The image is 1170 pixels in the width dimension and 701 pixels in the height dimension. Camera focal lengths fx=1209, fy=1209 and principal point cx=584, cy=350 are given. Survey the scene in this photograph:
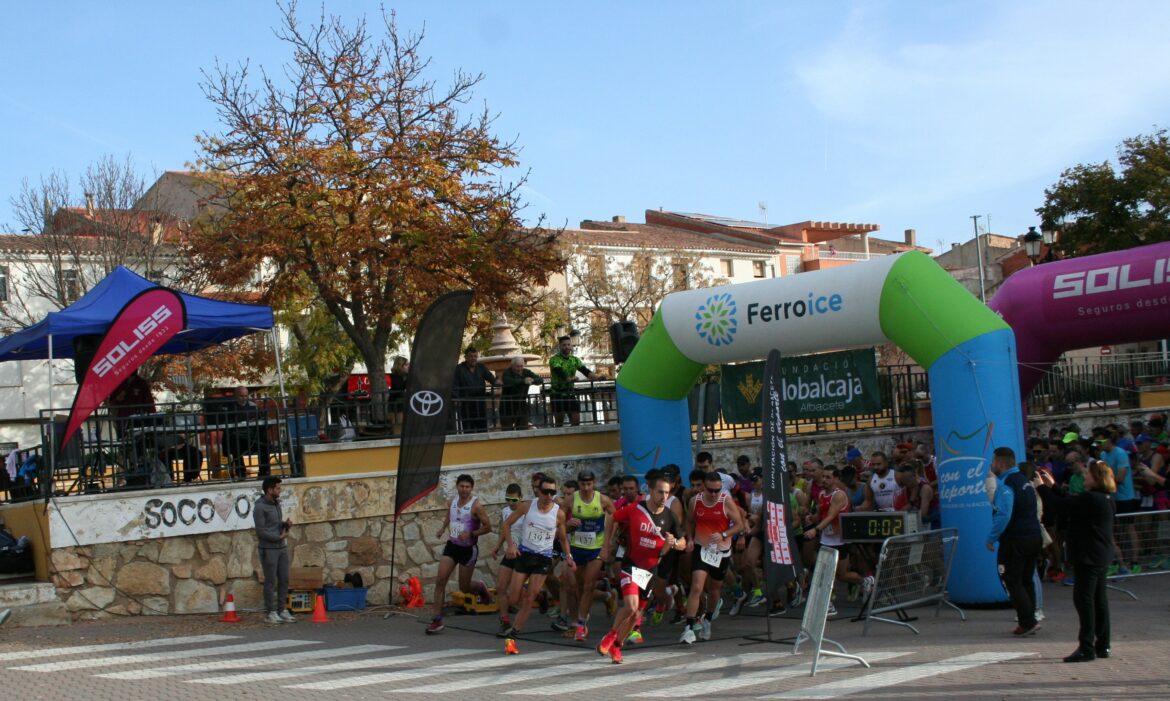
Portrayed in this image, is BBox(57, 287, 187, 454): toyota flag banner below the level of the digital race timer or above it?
above

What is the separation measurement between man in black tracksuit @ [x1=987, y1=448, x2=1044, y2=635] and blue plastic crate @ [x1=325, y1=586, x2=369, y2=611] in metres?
7.97

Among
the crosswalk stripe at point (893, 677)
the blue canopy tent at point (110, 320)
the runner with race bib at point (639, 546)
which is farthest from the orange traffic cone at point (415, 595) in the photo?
the crosswalk stripe at point (893, 677)

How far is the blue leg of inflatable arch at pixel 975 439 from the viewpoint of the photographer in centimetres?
1316

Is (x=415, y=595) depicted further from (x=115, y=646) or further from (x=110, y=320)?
(x=110, y=320)

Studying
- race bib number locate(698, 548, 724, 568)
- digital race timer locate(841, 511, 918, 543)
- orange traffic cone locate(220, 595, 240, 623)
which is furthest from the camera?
orange traffic cone locate(220, 595, 240, 623)

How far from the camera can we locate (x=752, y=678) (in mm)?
9969

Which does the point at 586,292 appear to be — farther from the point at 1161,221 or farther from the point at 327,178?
the point at 327,178

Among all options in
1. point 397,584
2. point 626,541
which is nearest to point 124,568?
point 397,584

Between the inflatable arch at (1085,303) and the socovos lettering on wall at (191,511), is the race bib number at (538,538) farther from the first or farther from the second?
the inflatable arch at (1085,303)

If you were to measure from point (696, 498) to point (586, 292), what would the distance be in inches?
1611

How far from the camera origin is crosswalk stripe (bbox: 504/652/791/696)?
31.8 ft

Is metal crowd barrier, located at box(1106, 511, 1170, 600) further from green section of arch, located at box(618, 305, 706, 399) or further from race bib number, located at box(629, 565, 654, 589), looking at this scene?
race bib number, located at box(629, 565, 654, 589)

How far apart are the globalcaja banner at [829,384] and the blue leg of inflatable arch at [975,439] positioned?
3.80 meters

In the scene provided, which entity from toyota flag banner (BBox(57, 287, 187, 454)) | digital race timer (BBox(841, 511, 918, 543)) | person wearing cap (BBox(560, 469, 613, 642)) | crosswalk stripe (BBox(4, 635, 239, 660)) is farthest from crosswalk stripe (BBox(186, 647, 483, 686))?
toyota flag banner (BBox(57, 287, 187, 454))
